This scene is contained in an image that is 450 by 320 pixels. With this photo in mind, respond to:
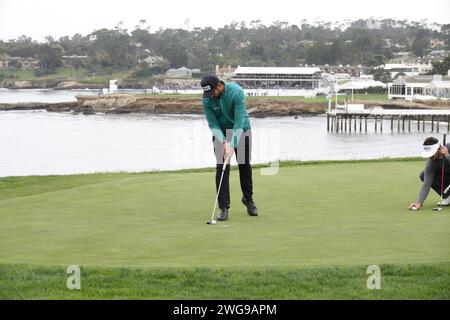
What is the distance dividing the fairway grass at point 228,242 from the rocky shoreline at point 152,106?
361 feet

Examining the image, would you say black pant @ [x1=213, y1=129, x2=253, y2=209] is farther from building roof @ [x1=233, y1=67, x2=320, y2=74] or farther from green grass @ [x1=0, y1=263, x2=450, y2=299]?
building roof @ [x1=233, y1=67, x2=320, y2=74]

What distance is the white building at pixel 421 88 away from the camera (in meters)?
128

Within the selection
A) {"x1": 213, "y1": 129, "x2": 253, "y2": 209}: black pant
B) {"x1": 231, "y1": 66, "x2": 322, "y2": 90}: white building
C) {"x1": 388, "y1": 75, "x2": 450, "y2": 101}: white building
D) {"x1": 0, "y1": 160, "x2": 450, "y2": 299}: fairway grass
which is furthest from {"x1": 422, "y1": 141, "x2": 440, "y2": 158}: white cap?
{"x1": 231, "y1": 66, "x2": 322, "y2": 90}: white building

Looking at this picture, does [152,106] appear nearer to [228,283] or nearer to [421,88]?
[421,88]

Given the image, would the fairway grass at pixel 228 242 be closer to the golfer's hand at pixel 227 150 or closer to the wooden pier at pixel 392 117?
the golfer's hand at pixel 227 150

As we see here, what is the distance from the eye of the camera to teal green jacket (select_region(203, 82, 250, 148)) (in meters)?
11.1

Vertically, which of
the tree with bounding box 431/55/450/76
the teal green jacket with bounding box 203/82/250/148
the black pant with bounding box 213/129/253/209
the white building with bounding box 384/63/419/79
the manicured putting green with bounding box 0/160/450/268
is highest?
the teal green jacket with bounding box 203/82/250/148

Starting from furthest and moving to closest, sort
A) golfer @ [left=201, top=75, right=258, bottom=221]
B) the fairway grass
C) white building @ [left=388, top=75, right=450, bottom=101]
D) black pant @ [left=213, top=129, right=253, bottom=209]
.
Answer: white building @ [left=388, top=75, right=450, bottom=101]
black pant @ [left=213, top=129, right=253, bottom=209]
golfer @ [left=201, top=75, right=258, bottom=221]
the fairway grass

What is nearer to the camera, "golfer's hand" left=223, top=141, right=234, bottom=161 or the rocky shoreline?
"golfer's hand" left=223, top=141, right=234, bottom=161

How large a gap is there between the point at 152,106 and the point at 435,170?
12641cm

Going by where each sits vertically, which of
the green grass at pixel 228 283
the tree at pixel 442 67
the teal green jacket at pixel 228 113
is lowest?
the tree at pixel 442 67

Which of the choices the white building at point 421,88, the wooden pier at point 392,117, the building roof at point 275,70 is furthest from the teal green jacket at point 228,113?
the building roof at point 275,70

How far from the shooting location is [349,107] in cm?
10206
